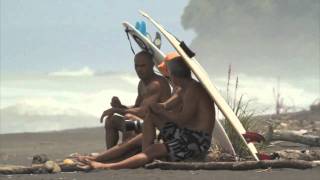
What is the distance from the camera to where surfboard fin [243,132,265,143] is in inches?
317

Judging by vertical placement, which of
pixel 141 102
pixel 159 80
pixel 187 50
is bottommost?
pixel 141 102

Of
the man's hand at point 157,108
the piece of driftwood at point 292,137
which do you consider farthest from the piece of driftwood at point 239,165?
the piece of driftwood at point 292,137

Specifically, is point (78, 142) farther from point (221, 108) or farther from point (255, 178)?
point (255, 178)

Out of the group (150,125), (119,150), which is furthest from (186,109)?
(119,150)

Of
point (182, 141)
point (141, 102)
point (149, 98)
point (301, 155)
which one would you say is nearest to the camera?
point (182, 141)

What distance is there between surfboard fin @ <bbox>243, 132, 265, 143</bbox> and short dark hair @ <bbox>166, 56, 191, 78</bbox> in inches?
39.1

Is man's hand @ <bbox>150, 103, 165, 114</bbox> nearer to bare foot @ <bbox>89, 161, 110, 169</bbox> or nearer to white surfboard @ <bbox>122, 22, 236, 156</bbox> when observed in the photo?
bare foot @ <bbox>89, 161, 110, 169</bbox>

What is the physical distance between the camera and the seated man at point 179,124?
309 inches

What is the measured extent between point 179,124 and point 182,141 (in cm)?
21

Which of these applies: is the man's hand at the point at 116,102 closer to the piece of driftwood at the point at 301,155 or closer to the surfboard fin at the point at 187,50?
the surfboard fin at the point at 187,50

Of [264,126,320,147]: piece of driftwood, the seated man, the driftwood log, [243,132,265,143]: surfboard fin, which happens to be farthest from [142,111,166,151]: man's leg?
[264,126,320,147]: piece of driftwood

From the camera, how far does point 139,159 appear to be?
7977mm

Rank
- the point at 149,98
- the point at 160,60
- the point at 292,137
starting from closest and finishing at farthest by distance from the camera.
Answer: the point at 149,98 < the point at 160,60 < the point at 292,137

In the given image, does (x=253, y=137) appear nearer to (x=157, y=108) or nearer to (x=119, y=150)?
(x=157, y=108)
